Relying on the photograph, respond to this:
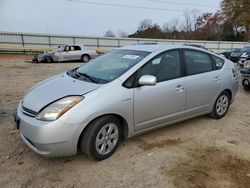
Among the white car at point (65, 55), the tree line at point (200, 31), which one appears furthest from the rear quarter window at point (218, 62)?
the tree line at point (200, 31)

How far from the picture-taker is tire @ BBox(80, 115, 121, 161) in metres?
3.06

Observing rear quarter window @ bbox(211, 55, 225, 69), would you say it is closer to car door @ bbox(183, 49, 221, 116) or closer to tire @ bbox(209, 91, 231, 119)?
car door @ bbox(183, 49, 221, 116)

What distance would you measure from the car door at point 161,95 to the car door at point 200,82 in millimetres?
183

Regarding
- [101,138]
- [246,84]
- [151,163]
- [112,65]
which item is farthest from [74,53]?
[151,163]

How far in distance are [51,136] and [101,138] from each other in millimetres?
660

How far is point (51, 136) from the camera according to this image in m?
2.84

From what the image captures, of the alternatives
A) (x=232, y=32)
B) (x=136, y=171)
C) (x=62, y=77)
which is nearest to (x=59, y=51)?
(x=62, y=77)

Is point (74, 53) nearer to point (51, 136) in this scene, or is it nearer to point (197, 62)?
point (197, 62)

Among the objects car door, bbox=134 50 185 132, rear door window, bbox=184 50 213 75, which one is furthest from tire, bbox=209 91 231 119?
car door, bbox=134 50 185 132

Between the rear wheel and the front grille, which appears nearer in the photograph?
the front grille

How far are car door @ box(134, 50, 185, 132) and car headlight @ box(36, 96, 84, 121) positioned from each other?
A: 0.88 meters

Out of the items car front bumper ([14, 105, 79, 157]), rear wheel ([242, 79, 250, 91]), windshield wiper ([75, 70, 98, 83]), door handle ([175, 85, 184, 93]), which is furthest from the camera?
rear wheel ([242, 79, 250, 91])

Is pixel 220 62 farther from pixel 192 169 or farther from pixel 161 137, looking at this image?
pixel 192 169

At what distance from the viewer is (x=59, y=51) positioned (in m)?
18.5
